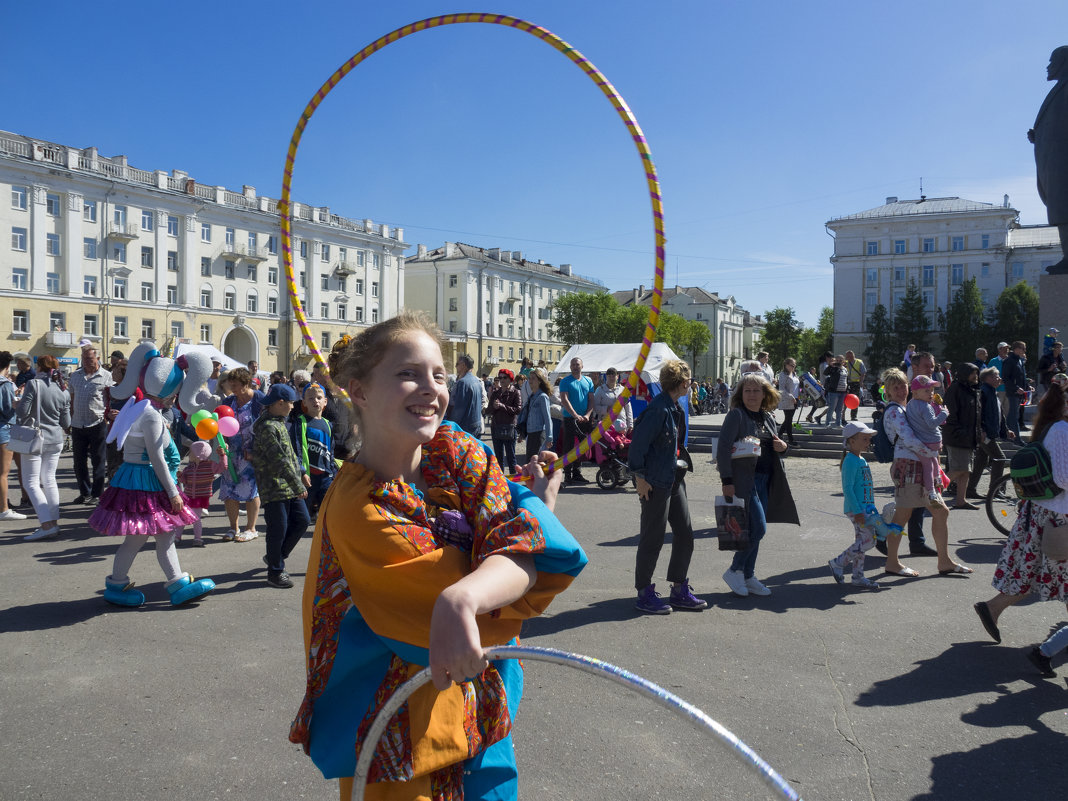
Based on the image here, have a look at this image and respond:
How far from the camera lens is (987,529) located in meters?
9.57

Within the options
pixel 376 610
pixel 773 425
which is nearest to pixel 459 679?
pixel 376 610

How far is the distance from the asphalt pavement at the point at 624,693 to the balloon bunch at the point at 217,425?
1426mm

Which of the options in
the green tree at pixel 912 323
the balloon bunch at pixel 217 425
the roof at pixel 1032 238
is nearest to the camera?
the balloon bunch at pixel 217 425

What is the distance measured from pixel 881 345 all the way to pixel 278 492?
81.2 meters

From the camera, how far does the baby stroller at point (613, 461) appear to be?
13.5 m

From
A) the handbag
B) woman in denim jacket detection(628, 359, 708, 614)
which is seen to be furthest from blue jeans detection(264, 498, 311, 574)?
the handbag

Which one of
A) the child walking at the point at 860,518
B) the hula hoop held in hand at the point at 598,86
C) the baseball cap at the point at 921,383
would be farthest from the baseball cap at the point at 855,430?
the hula hoop held in hand at the point at 598,86

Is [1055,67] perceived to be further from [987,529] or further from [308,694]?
[308,694]

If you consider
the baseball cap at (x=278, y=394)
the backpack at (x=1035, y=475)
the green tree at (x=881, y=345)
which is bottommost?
the backpack at (x=1035, y=475)

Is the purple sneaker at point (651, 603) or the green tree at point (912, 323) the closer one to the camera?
the purple sneaker at point (651, 603)

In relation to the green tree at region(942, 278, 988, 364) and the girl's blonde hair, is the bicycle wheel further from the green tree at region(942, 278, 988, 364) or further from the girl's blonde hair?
the green tree at region(942, 278, 988, 364)

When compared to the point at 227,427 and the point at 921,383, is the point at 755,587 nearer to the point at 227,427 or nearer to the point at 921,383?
the point at 921,383

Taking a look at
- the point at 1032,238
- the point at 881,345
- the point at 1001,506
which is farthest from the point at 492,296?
the point at 1001,506

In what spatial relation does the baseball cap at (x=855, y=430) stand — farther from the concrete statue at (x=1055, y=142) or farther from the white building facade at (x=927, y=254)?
the white building facade at (x=927, y=254)
